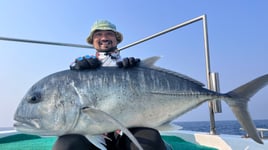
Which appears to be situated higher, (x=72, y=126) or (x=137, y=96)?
(x=137, y=96)

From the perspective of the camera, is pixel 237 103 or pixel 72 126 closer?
pixel 72 126

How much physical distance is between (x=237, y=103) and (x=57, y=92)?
1535 mm

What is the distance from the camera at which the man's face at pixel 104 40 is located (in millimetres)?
2923

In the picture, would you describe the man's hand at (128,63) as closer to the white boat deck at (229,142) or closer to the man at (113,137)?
the man at (113,137)

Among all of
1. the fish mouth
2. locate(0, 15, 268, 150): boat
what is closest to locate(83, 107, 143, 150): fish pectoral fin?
the fish mouth

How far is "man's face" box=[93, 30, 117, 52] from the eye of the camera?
2.92 m

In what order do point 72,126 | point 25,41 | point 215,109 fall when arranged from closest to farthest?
point 72,126 → point 215,109 → point 25,41

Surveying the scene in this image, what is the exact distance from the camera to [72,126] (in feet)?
6.51

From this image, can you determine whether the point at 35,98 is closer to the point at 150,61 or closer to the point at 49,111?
the point at 49,111

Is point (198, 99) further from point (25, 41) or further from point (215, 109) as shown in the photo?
point (25, 41)

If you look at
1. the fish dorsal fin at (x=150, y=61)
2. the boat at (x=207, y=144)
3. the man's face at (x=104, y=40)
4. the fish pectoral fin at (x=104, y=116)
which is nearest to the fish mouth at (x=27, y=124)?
the fish pectoral fin at (x=104, y=116)

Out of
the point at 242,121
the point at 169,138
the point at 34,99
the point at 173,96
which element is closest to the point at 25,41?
the point at 169,138

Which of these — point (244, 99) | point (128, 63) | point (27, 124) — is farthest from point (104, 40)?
point (244, 99)

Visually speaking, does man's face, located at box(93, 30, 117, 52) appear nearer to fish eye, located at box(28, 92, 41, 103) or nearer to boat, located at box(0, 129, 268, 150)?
fish eye, located at box(28, 92, 41, 103)
